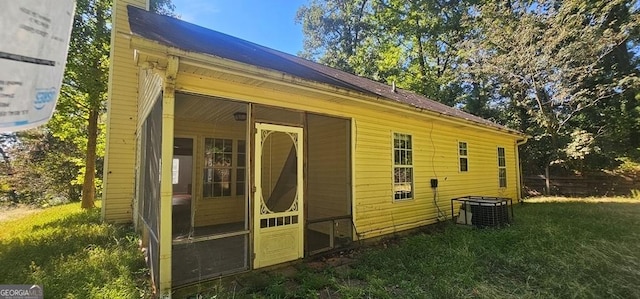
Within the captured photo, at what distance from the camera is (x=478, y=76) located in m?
17.7

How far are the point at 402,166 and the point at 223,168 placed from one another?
177 inches

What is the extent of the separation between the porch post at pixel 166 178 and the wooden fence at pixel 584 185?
18.0m

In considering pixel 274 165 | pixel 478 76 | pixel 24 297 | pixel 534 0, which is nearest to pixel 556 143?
pixel 478 76

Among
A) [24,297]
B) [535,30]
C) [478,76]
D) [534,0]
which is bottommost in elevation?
[24,297]

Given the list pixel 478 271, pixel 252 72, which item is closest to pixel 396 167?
pixel 478 271

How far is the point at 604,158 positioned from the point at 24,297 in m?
20.9

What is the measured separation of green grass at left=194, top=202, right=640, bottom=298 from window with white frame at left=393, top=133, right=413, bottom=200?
992mm

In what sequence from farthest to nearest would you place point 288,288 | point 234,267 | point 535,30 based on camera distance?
point 535,30, point 234,267, point 288,288

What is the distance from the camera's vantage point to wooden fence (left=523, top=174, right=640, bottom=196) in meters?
14.7

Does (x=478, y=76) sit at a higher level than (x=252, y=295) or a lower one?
higher

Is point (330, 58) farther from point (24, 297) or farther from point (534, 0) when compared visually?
Result: point (24, 297)

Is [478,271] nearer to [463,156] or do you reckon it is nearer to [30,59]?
[30,59]

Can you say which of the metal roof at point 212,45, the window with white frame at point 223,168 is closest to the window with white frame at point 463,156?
the metal roof at point 212,45

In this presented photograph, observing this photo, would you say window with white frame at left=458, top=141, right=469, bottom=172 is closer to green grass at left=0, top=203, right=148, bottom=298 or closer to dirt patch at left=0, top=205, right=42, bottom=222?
green grass at left=0, top=203, right=148, bottom=298
